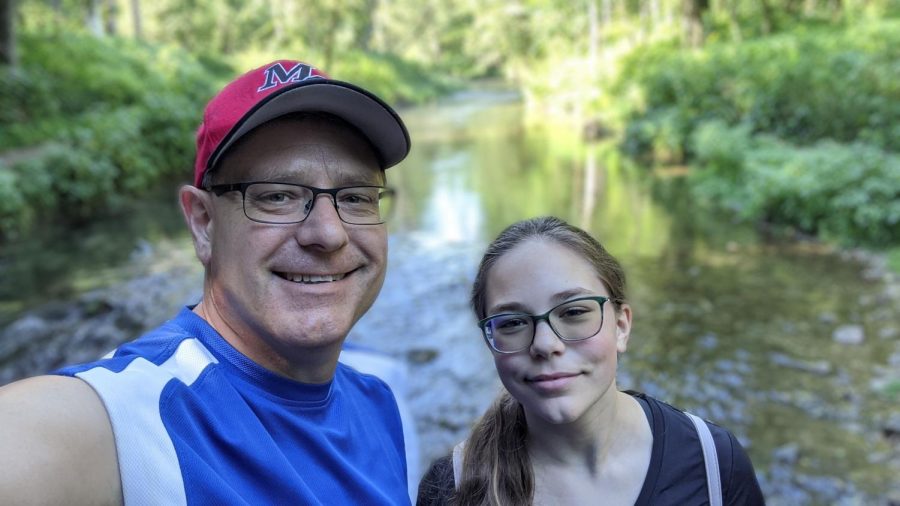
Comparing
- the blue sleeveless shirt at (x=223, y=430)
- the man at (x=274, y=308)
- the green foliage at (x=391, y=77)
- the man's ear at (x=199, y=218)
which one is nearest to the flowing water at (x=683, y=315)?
the blue sleeveless shirt at (x=223, y=430)

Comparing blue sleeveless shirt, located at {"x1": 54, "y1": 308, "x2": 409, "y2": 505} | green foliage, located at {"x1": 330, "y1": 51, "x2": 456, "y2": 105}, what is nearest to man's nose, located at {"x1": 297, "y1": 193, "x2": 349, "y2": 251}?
blue sleeveless shirt, located at {"x1": 54, "y1": 308, "x2": 409, "y2": 505}

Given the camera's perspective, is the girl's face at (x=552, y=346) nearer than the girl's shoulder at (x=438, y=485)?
Yes

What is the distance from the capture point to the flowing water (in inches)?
228

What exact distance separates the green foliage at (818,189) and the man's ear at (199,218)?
1014cm

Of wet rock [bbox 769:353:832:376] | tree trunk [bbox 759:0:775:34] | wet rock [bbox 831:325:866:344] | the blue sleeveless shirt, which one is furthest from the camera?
tree trunk [bbox 759:0:775:34]

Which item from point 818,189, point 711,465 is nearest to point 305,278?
point 711,465

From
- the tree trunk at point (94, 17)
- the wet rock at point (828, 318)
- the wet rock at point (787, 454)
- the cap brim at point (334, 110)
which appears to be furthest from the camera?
the tree trunk at point (94, 17)

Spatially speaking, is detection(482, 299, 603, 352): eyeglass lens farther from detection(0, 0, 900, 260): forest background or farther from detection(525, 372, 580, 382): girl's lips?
detection(0, 0, 900, 260): forest background

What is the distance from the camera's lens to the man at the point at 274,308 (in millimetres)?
1476

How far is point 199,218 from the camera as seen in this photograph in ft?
Answer: 5.98

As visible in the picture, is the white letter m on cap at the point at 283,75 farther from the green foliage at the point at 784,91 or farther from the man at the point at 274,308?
the green foliage at the point at 784,91

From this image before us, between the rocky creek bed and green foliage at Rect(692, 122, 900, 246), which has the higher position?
green foliage at Rect(692, 122, 900, 246)

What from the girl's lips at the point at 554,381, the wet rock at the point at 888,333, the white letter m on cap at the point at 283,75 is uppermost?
the white letter m on cap at the point at 283,75

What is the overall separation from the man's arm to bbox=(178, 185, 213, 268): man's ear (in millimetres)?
548
